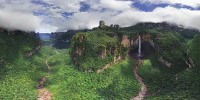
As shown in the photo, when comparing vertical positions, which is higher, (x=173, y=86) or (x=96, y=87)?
(x=173, y=86)

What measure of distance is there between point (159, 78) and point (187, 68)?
46.5ft

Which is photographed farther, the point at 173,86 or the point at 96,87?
the point at 96,87

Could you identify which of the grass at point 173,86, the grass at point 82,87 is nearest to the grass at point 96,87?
the grass at point 82,87

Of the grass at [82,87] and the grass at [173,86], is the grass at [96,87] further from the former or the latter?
the grass at [173,86]

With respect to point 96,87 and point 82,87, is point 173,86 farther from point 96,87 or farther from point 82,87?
point 82,87

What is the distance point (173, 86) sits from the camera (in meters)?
186

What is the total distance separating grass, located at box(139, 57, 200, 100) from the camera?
17400 cm

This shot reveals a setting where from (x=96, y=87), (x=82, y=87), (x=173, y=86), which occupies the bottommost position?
(x=96, y=87)

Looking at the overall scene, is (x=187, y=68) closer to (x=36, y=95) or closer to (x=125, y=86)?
(x=125, y=86)

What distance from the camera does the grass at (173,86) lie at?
Answer: 17400 centimetres

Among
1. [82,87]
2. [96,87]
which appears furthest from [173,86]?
[82,87]

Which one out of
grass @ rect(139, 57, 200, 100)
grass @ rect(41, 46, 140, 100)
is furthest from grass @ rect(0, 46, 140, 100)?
grass @ rect(139, 57, 200, 100)

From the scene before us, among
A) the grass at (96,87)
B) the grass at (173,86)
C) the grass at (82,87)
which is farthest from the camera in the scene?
the grass at (96,87)

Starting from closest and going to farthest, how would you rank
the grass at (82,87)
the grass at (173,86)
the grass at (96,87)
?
the grass at (173,86) < the grass at (82,87) < the grass at (96,87)
